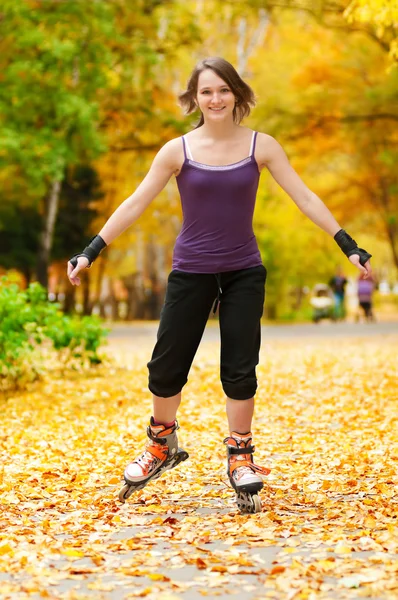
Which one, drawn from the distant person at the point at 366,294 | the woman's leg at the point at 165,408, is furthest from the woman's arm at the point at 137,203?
the distant person at the point at 366,294

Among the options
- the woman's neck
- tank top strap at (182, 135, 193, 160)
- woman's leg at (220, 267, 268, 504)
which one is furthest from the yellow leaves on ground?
the woman's neck

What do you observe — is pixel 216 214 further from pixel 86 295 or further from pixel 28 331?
pixel 86 295

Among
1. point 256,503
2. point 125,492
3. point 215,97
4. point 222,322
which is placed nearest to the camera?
point 256,503

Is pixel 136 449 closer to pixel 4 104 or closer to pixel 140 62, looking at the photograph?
pixel 4 104

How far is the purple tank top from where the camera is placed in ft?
17.9

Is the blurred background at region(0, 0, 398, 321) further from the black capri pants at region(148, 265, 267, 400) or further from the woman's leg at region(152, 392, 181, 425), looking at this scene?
the black capri pants at region(148, 265, 267, 400)

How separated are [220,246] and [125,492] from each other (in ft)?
4.57

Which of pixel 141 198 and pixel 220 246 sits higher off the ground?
pixel 141 198

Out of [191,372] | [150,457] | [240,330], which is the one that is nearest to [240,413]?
[240,330]

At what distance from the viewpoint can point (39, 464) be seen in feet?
24.1

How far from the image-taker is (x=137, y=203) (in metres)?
5.70

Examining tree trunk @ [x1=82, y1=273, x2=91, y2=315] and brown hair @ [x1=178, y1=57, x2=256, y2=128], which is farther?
tree trunk @ [x1=82, y1=273, x2=91, y2=315]

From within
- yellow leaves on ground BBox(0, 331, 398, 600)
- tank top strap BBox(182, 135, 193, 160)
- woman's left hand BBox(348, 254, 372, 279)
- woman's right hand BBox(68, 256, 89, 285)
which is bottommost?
yellow leaves on ground BBox(0, 331, 398, 600)

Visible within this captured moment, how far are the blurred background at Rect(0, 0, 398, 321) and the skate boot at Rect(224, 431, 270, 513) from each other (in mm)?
6933
